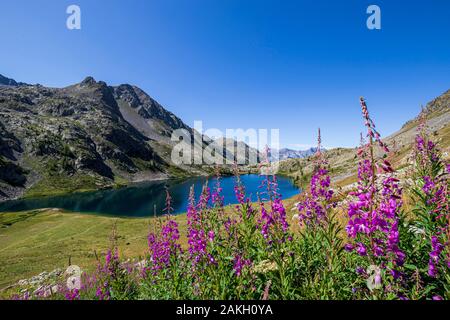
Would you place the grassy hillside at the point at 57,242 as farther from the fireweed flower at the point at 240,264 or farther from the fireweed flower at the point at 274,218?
the fireweed flower at the point at 240,264

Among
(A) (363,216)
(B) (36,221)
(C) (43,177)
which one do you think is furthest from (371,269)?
(C) (43,177)

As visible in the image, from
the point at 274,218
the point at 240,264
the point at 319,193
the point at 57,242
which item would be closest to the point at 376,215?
the point at 319,193

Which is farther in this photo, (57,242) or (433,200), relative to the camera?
(57,242)

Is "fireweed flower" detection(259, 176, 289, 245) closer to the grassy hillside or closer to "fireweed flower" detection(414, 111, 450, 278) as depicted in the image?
"fireweed flower" detection(414, 111, 450, 278)

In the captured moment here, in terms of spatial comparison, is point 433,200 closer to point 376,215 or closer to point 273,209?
point 376,215

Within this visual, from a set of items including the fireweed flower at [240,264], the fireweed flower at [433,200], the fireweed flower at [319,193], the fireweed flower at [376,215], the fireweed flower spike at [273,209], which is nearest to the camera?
the fireweed flower at [376,215]

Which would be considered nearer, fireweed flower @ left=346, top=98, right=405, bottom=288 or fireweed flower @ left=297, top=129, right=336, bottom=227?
fireweed flower @ left=346, top=98, right=405, bottom=288

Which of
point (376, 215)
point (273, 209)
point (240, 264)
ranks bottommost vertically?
point (240, 264)

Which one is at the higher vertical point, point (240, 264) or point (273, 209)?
point (273, 209)

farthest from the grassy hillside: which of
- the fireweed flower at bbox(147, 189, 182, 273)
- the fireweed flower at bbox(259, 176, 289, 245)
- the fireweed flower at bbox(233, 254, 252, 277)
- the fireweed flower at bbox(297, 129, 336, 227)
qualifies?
the fireweed flower at bbox(233, 254, 252, 277)

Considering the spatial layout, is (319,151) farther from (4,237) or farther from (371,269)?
(4,237)

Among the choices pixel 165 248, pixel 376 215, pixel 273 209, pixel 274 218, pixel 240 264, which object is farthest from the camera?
pixel 165 248

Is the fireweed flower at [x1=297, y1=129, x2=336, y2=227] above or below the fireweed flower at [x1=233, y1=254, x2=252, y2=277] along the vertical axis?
above

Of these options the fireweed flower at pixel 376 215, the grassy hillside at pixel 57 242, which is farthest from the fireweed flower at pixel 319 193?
the grassy hillside at pixel 57 242
